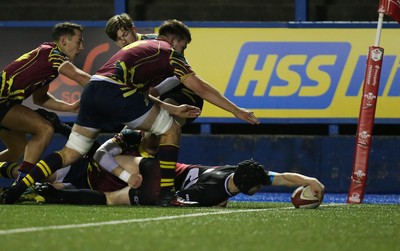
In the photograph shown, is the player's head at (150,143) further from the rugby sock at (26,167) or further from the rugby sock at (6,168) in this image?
the rugby sock at (6,168)

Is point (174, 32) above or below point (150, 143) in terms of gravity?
above

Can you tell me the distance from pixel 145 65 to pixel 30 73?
1.25m

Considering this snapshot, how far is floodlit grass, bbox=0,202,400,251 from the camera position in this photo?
559 cm

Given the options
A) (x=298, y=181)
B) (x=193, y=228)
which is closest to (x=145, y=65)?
(x=298, y=181)

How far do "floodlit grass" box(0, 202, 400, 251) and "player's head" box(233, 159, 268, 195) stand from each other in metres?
0.23

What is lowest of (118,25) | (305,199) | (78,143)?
(305,199)

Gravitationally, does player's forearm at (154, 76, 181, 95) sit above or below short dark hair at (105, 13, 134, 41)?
below

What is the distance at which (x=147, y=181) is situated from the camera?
8711 mm

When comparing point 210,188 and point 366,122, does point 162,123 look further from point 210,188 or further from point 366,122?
point 366,122

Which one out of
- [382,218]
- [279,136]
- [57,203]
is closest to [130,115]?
[57,203]

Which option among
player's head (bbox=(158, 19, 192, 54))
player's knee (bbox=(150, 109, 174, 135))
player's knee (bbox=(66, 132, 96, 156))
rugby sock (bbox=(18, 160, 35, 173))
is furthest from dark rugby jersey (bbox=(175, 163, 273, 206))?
rugby sock (bbox=(18, 160, 35, 173))

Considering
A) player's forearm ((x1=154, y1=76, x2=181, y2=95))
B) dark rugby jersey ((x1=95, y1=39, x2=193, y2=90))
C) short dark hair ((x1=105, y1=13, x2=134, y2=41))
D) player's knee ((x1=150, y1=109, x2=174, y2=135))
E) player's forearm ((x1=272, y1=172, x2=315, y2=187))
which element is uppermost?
short dark hair ((x1=105, y1=13, x2=134, y2=41))

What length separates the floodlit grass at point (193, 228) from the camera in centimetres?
559

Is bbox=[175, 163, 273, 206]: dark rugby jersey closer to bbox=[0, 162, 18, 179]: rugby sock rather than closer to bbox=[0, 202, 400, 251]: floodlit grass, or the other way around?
bbox=[0, 202, 400, 251]: floodlit grass
